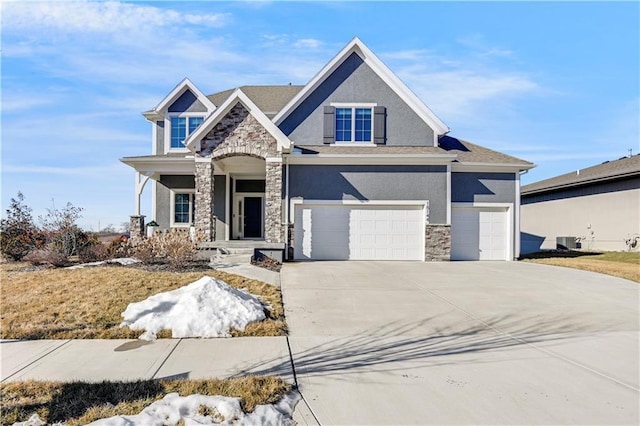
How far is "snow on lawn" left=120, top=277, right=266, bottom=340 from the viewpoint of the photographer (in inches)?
231

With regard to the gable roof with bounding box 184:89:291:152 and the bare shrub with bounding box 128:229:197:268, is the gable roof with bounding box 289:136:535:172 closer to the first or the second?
the gable roof with bounding box 184:89:291:152

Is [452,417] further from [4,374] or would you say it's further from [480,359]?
[4,374]

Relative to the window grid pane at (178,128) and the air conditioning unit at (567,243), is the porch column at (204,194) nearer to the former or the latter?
the window grid pane at (178,128)

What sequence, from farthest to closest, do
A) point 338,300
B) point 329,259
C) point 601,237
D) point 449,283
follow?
point 601,237 < point 329,259 < point 449,283 < point 338,300

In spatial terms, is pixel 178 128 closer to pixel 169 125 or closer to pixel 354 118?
pixel 169 125

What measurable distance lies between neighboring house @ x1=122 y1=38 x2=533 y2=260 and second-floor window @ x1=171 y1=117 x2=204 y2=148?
48mm

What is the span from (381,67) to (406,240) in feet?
24.4

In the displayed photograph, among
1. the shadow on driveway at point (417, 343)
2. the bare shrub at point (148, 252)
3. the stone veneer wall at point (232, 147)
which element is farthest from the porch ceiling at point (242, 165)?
the shadow on driveway at point (417, 343)

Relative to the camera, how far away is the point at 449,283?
10031mm

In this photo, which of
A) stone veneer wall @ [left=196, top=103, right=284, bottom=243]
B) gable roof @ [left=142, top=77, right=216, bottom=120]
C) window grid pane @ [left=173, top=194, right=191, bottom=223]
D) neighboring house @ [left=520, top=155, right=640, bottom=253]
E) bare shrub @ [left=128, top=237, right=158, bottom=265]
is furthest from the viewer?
neighboring house @ [left=520, top=155, right=640, bottom=253]

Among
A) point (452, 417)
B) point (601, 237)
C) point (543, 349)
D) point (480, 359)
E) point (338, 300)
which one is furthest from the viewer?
point (601, 237)

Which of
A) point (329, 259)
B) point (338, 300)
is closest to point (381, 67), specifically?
point (329, 259)

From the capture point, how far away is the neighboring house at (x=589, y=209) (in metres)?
19.5

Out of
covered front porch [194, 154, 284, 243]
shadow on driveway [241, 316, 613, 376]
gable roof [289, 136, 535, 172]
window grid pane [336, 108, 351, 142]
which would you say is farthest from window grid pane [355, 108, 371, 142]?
shadow on driveway [241, 316, 613, 376]
